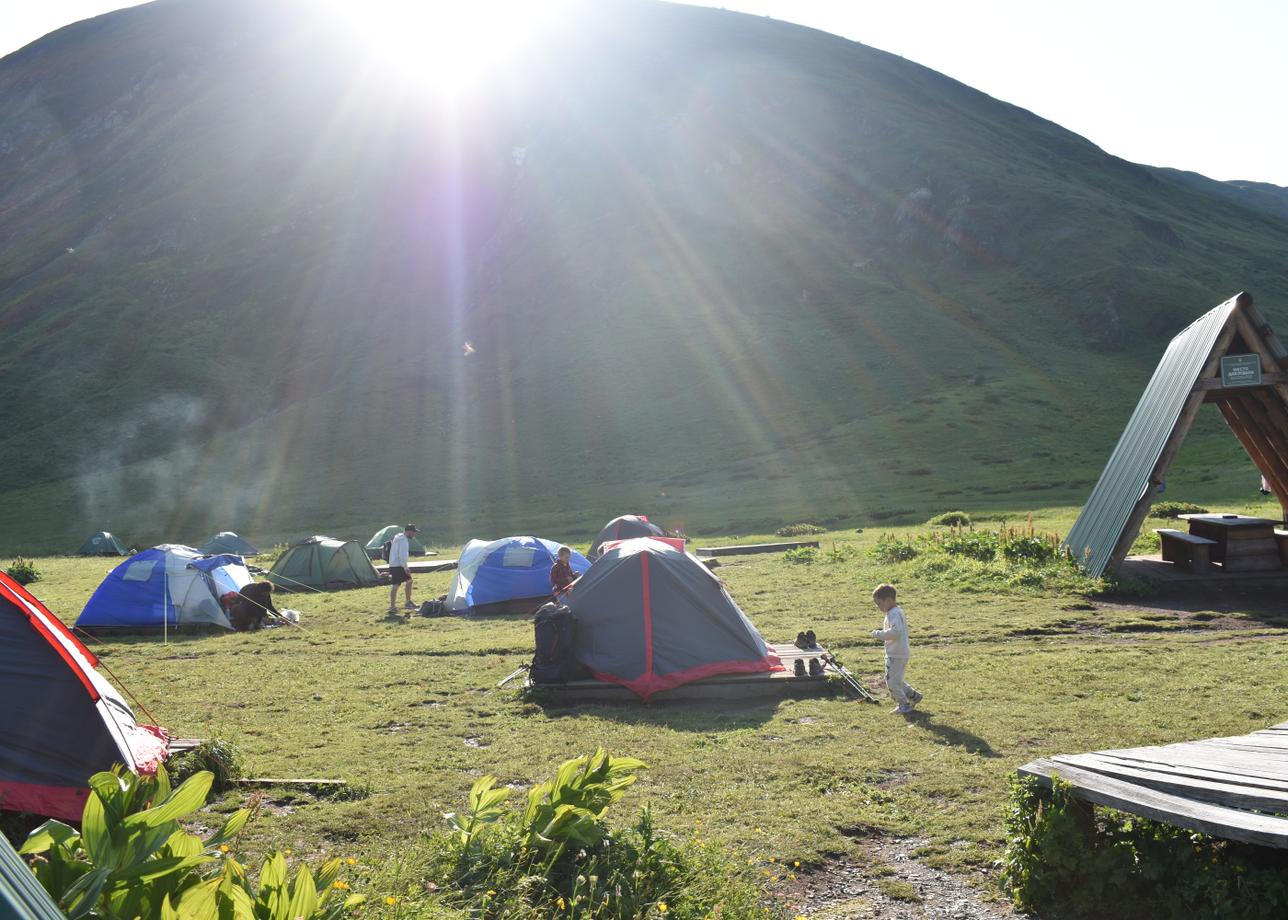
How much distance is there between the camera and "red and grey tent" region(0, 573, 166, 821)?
797 cm

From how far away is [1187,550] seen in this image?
63.8 feet

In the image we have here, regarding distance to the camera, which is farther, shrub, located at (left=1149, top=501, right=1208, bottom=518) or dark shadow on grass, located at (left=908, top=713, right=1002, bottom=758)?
shrub, located at (left=1149, top=501, right=1208, bottom=518)

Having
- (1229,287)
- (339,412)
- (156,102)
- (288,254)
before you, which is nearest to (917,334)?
(1229,287)

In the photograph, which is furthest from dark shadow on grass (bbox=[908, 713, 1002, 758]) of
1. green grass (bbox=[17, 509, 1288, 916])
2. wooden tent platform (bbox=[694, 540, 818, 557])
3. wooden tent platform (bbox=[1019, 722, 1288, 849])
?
wooden tent platform (bbox=[694, 540, 818, 557])

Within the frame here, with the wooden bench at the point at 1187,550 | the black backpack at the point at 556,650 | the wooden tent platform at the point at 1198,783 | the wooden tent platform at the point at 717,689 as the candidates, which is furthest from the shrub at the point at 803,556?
the wooden tent platform at the point at 1198,783

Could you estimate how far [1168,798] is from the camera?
5.24m

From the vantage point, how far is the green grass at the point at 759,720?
7770 mm

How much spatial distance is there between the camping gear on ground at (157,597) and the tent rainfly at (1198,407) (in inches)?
744

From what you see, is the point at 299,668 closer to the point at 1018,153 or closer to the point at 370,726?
the point at 370,726

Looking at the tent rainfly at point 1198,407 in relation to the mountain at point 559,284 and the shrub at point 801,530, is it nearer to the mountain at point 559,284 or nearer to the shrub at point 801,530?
the shrub at point 801,530

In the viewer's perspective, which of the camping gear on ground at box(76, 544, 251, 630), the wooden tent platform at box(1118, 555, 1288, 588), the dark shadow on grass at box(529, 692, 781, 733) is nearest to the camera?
the dark shadow on grass at box(529, 692, 781, 733)

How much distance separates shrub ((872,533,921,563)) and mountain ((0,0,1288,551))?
60.9ft

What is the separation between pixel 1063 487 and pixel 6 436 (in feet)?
310

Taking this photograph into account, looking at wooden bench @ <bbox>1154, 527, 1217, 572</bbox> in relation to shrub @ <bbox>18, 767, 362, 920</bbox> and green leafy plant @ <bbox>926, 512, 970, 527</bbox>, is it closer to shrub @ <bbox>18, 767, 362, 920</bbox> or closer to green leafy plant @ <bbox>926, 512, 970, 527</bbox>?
green leafy plant @ <bbox>926, 512, 970, 527</bbox>
